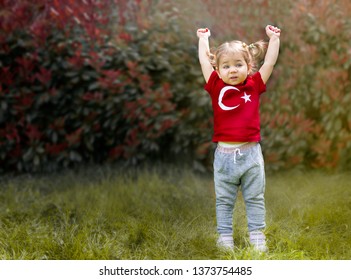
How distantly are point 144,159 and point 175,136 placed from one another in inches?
14.6

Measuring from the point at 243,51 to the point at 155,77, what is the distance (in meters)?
1.93

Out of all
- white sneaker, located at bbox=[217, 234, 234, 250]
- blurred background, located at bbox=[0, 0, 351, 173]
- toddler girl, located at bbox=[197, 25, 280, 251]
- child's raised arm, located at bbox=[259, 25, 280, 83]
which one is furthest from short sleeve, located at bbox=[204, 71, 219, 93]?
blurred background, located at bbox=[0, 0, 351, 173]

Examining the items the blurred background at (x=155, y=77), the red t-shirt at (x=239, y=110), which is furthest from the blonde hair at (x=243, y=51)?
the blurred background at (x=155, y=77)

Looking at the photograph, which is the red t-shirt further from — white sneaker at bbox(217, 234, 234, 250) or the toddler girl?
white sneaker at bbox(217, 234, 234, 250)

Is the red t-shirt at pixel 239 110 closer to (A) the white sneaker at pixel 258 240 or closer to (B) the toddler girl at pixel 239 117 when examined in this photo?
(B) the toddler girl at pixel 239 117

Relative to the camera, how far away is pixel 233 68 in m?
2.92

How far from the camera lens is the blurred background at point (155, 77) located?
450 centimetres

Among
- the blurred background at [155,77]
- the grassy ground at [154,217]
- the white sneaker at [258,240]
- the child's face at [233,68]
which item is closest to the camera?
the child's face at [233,68]

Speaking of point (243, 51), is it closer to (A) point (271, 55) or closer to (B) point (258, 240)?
(A) point (271, 55)

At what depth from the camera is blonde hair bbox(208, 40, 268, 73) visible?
2.93m

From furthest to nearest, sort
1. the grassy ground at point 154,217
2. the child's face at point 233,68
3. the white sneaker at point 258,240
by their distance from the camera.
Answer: the grassy ground at point 154,217
the white sneaker at point 258,240
the child's face at point 233,68

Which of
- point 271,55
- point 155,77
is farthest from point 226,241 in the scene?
point 155,77

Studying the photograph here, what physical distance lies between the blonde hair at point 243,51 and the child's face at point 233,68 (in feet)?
0.07

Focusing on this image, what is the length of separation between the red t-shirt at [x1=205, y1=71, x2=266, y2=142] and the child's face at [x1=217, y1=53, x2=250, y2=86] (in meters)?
0.03
